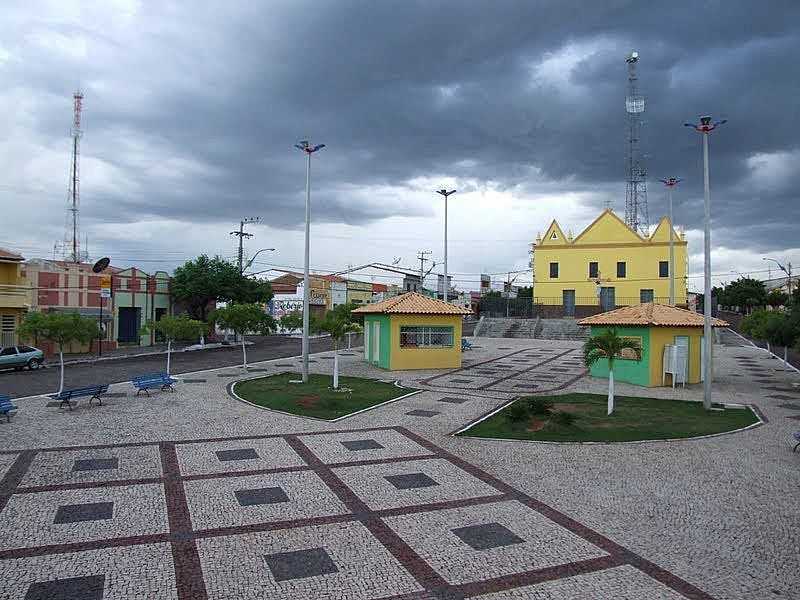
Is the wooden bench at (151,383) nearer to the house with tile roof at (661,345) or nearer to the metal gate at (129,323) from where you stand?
the house with tile roof at (661,345)

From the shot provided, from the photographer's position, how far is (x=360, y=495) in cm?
1080

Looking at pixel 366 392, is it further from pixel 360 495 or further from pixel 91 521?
pixel 91 521

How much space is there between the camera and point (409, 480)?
11.8m

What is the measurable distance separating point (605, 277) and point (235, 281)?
3953 cm

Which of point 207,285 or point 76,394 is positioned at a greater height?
point 207,285

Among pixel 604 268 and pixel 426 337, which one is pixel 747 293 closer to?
pixel 604 268

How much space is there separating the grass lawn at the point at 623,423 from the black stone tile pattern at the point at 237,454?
5.85m

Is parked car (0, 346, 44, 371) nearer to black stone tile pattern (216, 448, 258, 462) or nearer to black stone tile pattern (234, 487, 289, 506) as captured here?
black stone tile pattern (216, 448, 258, 462)

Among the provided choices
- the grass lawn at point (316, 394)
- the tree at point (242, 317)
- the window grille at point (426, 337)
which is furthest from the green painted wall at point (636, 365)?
the tree at point (242, 317)

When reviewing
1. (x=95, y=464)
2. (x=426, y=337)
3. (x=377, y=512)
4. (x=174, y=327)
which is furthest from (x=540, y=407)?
(x=174, y=327)

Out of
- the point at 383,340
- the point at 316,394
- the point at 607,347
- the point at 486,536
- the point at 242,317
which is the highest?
the point at 242,317

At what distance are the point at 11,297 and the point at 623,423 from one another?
36248 mm

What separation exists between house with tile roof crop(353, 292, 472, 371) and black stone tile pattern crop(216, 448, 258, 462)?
1706 centimetres

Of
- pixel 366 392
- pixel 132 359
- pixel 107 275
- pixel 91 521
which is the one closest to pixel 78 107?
pixel 107 275
